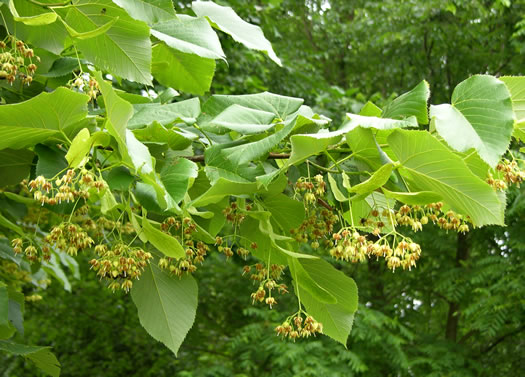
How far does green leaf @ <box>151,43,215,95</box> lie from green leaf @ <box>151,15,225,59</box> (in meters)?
0.13

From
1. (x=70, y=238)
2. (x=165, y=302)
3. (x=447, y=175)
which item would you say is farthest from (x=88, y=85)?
(x=447, y=175)

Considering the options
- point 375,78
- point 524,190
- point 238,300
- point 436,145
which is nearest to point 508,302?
point 524,190

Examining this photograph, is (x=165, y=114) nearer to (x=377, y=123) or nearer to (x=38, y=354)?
(x=377, y=123)

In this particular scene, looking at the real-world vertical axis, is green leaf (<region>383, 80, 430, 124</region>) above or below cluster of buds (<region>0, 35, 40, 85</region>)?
above

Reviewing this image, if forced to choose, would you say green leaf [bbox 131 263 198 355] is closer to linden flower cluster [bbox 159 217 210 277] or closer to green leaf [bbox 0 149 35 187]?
linden flower cluster [bbox 159 217 210 277]

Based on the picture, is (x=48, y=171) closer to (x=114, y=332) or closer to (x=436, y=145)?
Result: (x=436, y=145)

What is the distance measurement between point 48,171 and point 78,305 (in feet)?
16.8

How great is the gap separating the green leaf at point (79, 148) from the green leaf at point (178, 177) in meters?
0.13

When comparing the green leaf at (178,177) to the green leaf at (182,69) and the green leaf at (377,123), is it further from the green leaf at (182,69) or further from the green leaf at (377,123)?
the green leaf at (182,69)

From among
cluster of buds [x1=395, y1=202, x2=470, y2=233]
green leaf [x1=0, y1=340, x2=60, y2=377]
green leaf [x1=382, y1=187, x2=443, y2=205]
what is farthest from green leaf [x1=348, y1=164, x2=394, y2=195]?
green leaf [x1=0, y1=340, x2=60, y2=377]

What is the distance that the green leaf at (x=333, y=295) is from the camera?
3.60 feet

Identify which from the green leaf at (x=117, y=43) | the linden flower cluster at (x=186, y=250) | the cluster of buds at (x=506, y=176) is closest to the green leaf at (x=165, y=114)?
the green leaf at (x=117, y=43)

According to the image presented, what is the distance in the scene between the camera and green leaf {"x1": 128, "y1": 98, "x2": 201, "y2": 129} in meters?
1.08

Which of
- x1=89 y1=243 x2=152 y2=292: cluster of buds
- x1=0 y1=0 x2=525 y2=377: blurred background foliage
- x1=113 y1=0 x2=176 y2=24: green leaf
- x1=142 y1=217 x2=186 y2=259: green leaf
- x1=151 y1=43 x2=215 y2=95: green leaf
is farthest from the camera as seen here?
x1=0 y1=0 x2=525 y2=377: blurred background foliage
